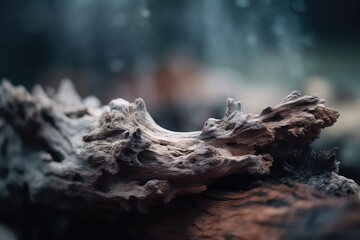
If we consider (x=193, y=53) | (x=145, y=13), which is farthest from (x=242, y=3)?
(x=145, y=13)

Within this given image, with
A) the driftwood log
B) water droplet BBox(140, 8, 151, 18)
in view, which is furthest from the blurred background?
the driftwood log

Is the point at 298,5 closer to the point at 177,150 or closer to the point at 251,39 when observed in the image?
the point at 251,39

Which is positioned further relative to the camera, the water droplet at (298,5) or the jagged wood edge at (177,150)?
the water droplet at (298,5)

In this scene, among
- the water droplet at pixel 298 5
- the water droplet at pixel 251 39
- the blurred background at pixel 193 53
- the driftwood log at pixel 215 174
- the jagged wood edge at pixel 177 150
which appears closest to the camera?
the driftwood log at pixel 215 174

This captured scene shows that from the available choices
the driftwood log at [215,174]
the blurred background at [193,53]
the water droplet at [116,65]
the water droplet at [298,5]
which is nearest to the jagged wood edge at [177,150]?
the driftwood log at [215,174]

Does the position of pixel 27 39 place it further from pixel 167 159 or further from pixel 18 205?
pixel 167 159

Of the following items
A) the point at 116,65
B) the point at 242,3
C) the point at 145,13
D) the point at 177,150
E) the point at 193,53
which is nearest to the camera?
the point at 177,150

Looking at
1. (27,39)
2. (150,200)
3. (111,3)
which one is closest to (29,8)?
(27,39)

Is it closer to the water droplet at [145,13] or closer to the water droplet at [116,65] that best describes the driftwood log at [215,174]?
the water droplet at [145,13]

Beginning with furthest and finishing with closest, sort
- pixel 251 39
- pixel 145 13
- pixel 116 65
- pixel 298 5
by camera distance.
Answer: pixel 116 65
pixel 145 13
pixel 251 39
pixel 298 5
